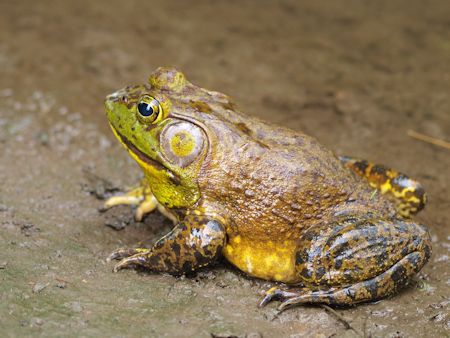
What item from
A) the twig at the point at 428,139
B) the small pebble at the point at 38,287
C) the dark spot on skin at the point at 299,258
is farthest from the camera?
the twig at the point at 428,139

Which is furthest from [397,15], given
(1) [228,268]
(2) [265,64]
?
(1) [228,268]

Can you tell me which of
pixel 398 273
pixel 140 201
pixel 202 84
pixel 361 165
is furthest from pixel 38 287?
pixel 202 84

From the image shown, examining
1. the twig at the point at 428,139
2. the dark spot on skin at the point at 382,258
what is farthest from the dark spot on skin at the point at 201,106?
the twig at the point at 428,139

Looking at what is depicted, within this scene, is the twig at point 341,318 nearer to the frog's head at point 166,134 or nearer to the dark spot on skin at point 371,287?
the dark spot on skin at point 371,287

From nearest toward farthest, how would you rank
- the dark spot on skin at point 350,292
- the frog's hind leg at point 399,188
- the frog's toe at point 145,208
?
the dark spot on skin at point 350,292
the frog's hind leg at point 399,188
the frog's toe at point 145,208

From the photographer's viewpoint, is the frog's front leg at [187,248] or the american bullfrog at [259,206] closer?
the american bullfrog at [259,206]

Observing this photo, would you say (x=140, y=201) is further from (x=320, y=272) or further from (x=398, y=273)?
(x=398, y=273)

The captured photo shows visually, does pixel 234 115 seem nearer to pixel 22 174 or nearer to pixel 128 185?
pixel 128 185
